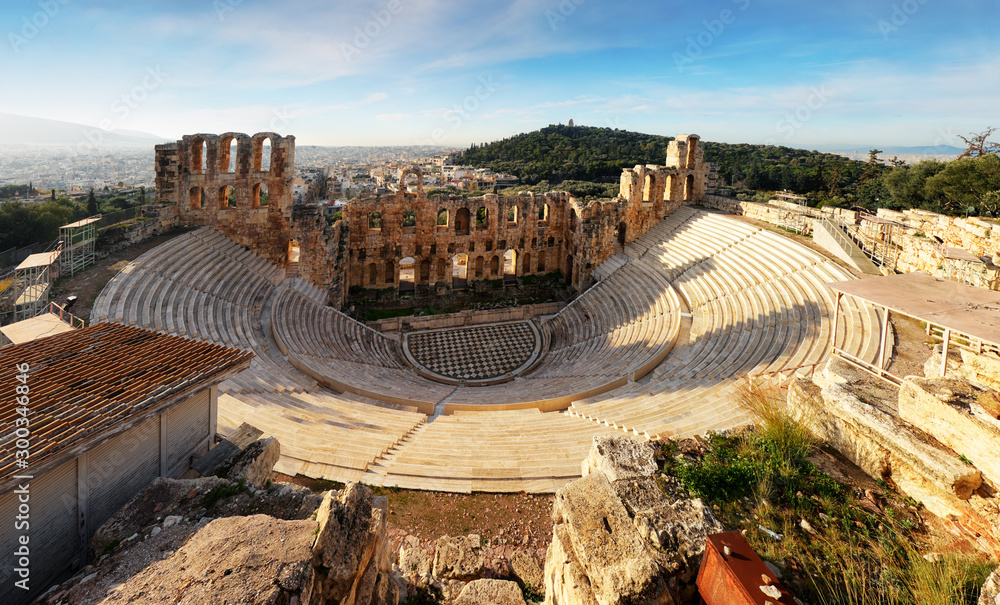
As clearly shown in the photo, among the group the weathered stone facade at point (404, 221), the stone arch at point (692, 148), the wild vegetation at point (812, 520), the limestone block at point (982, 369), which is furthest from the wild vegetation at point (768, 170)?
the wild vegetation at point (812, 520)

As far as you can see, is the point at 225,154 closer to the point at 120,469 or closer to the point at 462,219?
the point at 462,219

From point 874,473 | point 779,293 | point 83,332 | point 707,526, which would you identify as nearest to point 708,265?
point 779,293

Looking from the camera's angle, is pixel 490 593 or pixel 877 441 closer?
pixel 490 593

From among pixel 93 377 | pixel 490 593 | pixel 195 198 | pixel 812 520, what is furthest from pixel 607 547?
pixel 195 198

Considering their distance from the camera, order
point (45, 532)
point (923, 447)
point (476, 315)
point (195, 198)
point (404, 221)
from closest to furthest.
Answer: point (45, 532)
point (923, 447)
point (195, 198)
point (476, 315)
point (404, 221)

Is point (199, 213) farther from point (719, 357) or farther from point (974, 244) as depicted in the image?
point (974, 244)

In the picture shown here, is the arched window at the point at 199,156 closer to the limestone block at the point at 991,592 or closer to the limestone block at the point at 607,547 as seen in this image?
the limestone block at the point at 607,547

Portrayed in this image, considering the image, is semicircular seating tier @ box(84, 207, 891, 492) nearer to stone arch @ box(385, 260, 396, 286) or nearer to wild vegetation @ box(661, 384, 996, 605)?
wild vegetation @ box(661, 384, 996, 605)
